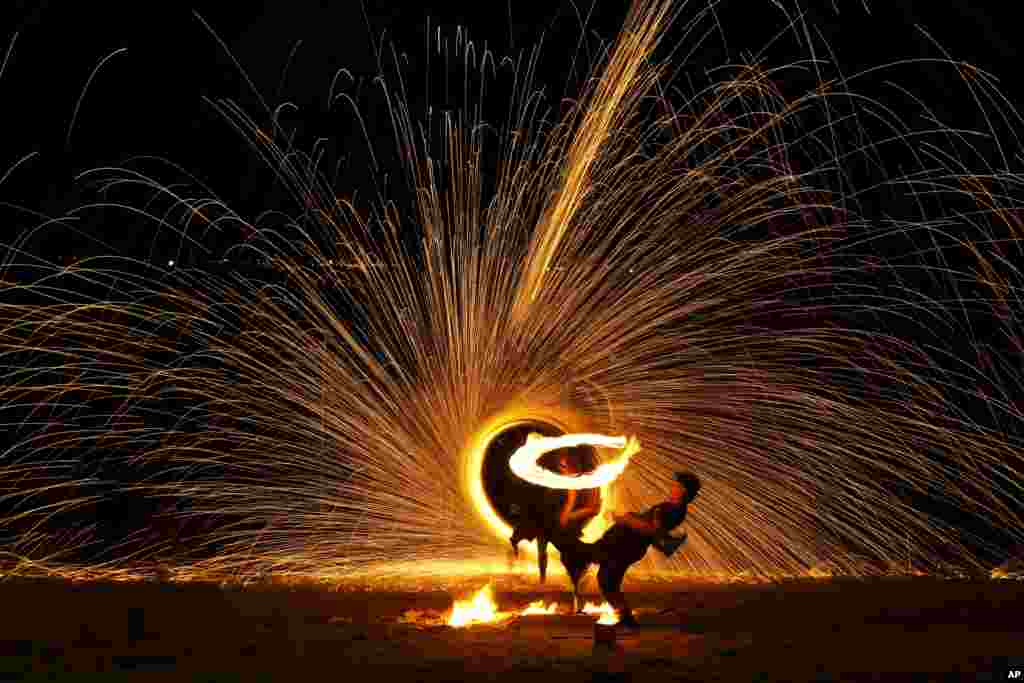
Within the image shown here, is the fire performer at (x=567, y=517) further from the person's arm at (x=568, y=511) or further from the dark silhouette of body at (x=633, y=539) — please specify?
the dark silhouette of body at (x=633, y=539)

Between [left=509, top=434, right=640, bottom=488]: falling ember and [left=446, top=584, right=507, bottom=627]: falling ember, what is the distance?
115cm

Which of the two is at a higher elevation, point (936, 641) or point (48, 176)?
point (48, 176)

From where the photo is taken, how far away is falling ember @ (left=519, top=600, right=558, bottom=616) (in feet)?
39.8

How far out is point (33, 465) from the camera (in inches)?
A: 759

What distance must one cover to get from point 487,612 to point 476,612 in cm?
11

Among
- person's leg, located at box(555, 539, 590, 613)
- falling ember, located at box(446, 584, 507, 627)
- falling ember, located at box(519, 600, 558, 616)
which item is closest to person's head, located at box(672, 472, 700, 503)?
person's leg, located at box(555, 539, 590, 613)

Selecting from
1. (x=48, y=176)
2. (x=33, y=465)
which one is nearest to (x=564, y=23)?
(x=48, y=176)

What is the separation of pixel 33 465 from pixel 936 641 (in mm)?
13540

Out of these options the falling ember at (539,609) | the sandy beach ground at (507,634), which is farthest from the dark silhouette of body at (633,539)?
the falling ember at (539,609)

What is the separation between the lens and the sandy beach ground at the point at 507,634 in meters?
8.90

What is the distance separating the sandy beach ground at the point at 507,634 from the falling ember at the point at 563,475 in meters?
1.20

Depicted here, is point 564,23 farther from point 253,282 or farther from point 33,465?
point 33,465

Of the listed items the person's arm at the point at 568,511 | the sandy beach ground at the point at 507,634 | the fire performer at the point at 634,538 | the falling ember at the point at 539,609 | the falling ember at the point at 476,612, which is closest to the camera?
the sandy beach ground at the point at 507,634

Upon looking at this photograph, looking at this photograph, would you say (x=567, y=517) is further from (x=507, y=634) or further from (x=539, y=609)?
(x=539, y=609)
